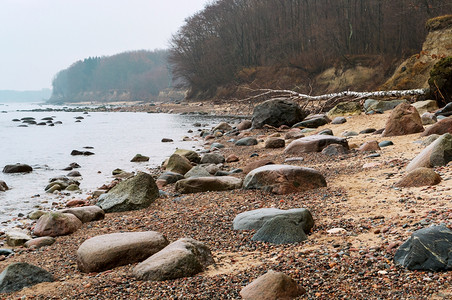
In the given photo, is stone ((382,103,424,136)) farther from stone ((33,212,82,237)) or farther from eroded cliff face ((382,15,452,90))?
eroded cliff face ((382,15,452,90))

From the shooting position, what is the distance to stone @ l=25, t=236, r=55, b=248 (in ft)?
16.2

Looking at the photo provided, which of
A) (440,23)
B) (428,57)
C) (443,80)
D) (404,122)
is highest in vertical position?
(440,23)

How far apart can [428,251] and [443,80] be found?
34.5 ft

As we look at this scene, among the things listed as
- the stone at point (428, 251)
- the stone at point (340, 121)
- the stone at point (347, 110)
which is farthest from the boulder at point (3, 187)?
the stone at point (347, 110)

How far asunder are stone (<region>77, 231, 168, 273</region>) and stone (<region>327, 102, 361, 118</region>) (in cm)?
1166

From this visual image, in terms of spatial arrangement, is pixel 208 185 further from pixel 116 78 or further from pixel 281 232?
pixel 116 78

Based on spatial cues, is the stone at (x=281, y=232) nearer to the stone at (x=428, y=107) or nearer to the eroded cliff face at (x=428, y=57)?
the stone at (x=428, y=107)

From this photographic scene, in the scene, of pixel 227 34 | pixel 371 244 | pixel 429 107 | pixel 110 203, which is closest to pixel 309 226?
pixel 371 244

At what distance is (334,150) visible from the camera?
8.30 meters

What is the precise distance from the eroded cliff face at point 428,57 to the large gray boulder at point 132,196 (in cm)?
1388

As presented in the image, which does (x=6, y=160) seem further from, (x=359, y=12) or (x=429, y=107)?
(x=359, y=12)

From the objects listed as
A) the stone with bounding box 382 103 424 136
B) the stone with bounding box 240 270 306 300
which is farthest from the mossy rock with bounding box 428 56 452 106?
the stone with bounding box 240 270 306 300

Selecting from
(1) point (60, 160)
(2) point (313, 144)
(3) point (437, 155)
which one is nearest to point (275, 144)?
(2) point (313, 144)

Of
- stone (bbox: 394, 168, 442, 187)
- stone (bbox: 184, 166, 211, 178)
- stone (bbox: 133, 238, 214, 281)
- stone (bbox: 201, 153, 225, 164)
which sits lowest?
stone (bbox: 201, 153, 225, 164)
